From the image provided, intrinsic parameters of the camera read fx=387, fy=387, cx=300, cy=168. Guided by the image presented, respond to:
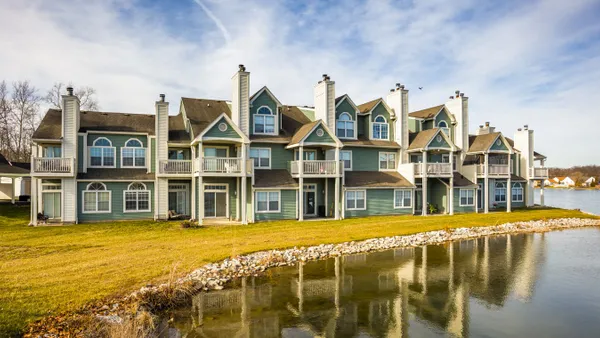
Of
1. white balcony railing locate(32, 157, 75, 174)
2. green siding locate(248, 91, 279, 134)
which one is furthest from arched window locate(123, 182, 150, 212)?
green siding locate(248, 91, 279, 134)

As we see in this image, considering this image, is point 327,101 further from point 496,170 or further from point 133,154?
point 496,170

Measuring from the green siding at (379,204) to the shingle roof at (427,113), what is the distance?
8.78 m

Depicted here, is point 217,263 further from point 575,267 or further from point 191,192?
point 575,267

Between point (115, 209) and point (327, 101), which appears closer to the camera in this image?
point (115, 209)

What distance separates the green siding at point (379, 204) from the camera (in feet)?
92.2

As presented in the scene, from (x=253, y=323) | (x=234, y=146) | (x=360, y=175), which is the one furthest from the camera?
(x=360, y=175)

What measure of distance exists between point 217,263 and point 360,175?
16.6 metres

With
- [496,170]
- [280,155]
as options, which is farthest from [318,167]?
[496,170]

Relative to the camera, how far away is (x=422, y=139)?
30.2 m

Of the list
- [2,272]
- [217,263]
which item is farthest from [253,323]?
[2,272]

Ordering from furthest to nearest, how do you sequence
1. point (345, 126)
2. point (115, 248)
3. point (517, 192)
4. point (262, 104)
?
point (517, 192), point (345, 126), point (262, 104), point (115, 248)

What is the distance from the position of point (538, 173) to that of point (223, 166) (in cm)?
3016

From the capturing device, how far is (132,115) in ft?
91.1

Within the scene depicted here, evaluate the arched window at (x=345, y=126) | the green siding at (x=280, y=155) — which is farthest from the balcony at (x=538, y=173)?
the green siding at (x=280, y=155)
